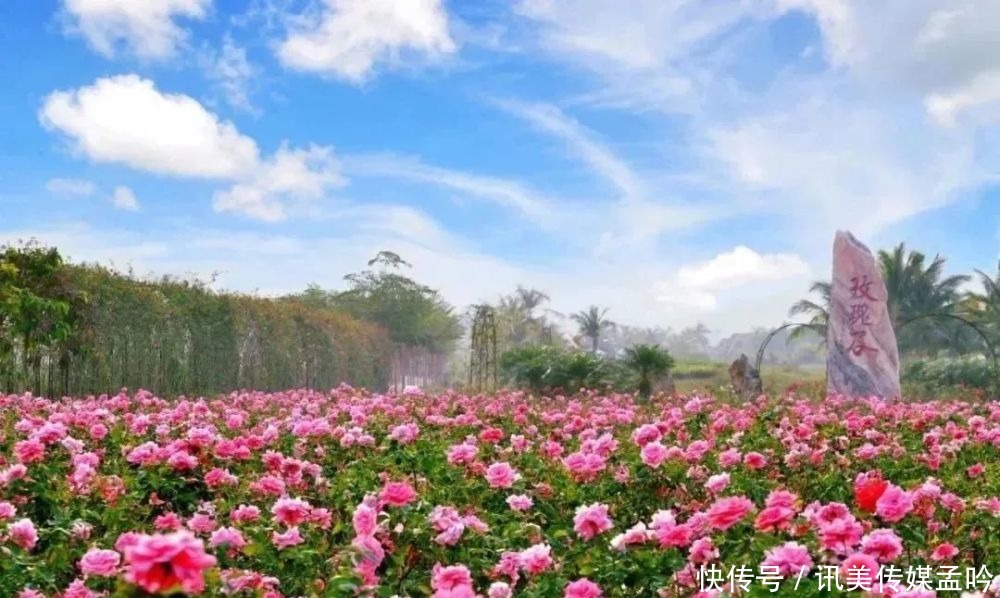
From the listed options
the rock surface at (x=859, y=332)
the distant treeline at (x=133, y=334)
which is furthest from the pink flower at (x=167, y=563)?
the rock surface at (x=859, y=332)

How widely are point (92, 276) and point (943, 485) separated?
1217cm

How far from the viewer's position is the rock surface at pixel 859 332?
48.9ft

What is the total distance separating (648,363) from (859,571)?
1611 cm

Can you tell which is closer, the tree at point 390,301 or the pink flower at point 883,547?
the pink flower at point 883,547

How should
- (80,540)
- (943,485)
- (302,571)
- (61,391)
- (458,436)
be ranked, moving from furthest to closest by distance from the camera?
(61,391) → (458,436) → (943,485) → (80,540) → (302,571)

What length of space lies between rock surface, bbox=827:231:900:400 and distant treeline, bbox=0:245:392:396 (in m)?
9.64

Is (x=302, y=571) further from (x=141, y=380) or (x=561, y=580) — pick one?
(x=141, y=380)

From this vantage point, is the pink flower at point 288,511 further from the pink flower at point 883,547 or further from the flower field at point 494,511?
the pink flower at point 883,547

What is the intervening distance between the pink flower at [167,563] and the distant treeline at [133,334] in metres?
11.4

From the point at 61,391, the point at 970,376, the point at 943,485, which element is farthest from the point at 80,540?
the point at 970,376

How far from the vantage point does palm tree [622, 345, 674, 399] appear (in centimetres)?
1833

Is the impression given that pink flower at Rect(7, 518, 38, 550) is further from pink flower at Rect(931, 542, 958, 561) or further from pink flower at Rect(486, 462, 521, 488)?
pink flower at Rect(931, 542, 958, 561)

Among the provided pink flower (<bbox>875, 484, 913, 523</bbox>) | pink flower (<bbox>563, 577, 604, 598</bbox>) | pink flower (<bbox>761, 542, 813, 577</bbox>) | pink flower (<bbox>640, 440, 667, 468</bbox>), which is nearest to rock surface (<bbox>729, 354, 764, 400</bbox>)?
pink flower (<bbox>640, 440, 667, 468</bbox>)

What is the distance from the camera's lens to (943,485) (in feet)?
15.2
